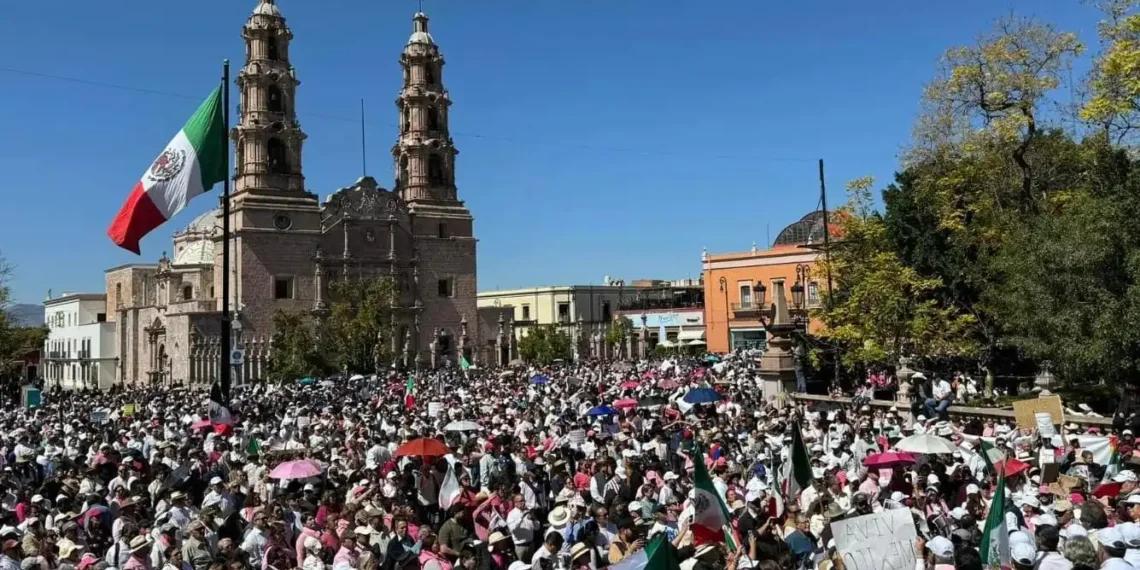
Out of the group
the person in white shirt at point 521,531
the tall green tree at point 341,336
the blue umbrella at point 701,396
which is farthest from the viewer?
the tall green tree at point 341,336

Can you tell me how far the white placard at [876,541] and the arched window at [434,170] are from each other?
191 feet

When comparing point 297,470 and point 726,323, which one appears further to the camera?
point 726,323

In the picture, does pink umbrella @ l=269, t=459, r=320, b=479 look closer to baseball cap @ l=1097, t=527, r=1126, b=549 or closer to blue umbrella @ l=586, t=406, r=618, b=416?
blue umbrella @ l=586, t=406, r=618, b=416

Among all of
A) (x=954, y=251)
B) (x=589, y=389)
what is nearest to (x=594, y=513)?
(x=589, y=389)

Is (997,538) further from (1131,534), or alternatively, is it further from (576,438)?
(576,438)

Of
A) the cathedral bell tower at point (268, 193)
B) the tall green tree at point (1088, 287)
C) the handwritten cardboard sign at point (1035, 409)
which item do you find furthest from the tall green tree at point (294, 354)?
the handwritten cardboard sign at point (1035, 409)

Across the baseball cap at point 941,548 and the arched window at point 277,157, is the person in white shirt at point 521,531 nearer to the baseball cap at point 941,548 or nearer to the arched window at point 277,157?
the baseball cap at point 941,548

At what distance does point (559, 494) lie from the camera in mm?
11844

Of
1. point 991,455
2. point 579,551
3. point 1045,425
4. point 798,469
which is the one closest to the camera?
point 579,551

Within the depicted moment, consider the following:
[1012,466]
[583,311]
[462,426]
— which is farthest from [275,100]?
[1012,466]

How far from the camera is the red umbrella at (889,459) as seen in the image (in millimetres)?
11328

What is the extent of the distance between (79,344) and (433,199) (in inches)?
1101

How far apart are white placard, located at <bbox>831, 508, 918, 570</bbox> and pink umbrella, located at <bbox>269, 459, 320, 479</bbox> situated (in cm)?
723

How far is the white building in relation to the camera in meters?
64.1
